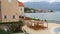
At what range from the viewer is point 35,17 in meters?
11.2

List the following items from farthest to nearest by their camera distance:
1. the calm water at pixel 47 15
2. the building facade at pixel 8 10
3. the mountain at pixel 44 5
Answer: the calm water at pixel 47 15, the mountain at pixel 44 5, the building facade at pixel 8 10

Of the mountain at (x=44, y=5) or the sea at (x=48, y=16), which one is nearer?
the mountain at (x=44, y=5)

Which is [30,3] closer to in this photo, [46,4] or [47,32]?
[46,4]

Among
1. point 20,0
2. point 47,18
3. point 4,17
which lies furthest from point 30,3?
point 4,17

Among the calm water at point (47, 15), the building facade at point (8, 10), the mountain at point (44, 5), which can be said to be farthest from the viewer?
the calm water at point (47, 15)

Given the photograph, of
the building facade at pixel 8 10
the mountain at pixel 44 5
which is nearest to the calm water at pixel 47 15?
the mountain at pixel 44 5

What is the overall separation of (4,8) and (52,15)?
3925 millimetres

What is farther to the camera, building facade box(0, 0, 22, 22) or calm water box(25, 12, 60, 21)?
calm water box(25, 12, 60, 21)

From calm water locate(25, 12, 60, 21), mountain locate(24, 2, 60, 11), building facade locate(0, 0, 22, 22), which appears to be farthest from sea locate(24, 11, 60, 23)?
building facade locate(0, 0, 22, 22)

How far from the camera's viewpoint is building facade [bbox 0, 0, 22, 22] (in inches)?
323

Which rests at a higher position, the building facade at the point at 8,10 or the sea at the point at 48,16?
the building facade at the point at 8,10

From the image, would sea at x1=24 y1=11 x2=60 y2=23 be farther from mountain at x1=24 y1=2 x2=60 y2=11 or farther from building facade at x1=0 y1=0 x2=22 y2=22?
building facade at x1=0 y1=0 x2=22 y2=22

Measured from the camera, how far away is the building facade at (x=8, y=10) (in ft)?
26.9

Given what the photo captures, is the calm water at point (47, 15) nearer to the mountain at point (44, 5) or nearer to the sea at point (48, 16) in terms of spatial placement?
the sea at point (48, 16)
